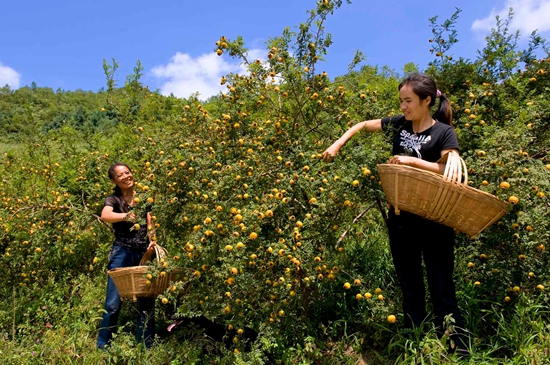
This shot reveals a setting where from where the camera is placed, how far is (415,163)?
2.15m

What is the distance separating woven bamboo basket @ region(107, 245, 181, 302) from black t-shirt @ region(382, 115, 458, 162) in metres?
1.65

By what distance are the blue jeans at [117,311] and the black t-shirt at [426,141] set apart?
214 centimetres

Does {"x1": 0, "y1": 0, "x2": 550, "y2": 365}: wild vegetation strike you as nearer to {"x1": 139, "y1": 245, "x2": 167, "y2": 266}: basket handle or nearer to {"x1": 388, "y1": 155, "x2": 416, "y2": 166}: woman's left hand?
{"x1": 139, "y1": 245, "x2": 167, "y2": 266}: basket handle

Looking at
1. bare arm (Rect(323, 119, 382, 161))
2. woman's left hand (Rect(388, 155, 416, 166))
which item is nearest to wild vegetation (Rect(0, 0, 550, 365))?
bare arm (Rect(323, 119, 382, 161))

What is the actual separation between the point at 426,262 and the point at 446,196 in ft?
1.66

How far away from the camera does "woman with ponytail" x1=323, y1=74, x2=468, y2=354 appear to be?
229cm

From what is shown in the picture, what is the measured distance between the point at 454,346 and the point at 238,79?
2.25 metres

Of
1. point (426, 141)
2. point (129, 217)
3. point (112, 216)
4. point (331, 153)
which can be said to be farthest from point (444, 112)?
point (112, 216)

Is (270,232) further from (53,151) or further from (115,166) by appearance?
(53,151)

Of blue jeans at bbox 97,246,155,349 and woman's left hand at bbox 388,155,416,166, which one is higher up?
woman's left hand at bbox 388,155,416,166

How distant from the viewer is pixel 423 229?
92.9 inches

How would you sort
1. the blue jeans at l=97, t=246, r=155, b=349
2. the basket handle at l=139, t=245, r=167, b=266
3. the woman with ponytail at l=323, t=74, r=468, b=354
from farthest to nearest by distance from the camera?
the blue jeans at l=97, t=246, r=155, b=349, the basket handle at l=139, t=245, r=167, b=266, the woman with ponytail at l=323, t=74, r=468, b=354

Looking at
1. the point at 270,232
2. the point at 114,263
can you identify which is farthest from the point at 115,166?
the point at 270,232

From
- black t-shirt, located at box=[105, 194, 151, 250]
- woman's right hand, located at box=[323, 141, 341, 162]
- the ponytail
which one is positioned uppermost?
the ponytail
